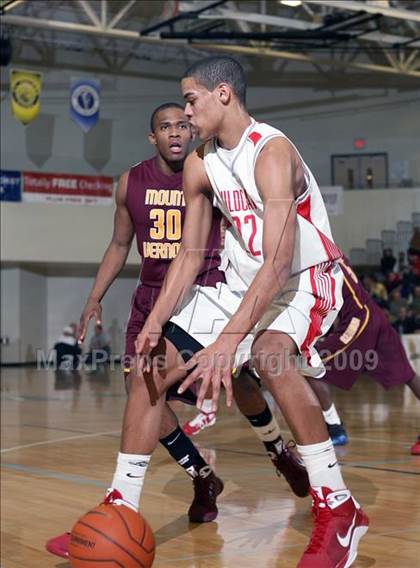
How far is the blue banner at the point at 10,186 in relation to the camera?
77.2 ft

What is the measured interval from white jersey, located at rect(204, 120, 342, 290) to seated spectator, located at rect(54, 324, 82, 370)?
1679cm

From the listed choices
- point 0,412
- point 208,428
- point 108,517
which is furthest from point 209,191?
point 0,412

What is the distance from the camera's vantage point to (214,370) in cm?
340

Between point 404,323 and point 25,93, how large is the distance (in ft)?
38.4

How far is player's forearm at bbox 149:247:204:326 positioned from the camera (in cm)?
407

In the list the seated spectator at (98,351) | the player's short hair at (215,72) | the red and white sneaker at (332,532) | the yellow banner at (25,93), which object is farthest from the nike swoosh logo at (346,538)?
the yellow banner at (25,93)

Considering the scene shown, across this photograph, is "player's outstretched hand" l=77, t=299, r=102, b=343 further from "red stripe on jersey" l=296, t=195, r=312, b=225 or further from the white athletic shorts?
"red stripe on jersey" l=296, t=195, r=312, b=225

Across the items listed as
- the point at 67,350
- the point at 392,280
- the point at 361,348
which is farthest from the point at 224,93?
the point at 67,350

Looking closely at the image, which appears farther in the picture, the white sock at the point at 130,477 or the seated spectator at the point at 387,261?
the seated spectator at the point at 387,261

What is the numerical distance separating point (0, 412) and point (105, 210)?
1233cm

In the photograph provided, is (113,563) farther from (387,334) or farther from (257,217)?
(387,334)

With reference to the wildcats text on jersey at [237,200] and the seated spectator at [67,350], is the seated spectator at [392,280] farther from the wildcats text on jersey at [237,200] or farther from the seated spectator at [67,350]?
the wildcats text on jersey at [237,200]

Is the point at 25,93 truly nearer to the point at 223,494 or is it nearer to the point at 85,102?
the point at 85,102

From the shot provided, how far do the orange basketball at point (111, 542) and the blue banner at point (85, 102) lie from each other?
21325mm
